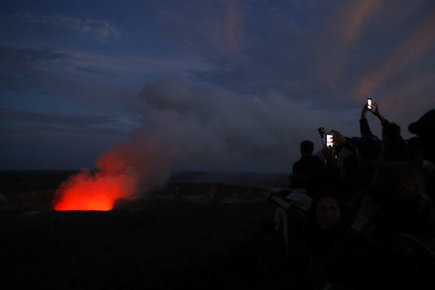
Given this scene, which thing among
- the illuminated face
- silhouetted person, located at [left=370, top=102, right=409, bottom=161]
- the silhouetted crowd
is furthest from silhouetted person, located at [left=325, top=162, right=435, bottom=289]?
silhouetted person, located at [left=370, top=102, right=409, bottom=161]

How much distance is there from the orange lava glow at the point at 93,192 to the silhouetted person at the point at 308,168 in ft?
93.9

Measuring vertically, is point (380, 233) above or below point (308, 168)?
below

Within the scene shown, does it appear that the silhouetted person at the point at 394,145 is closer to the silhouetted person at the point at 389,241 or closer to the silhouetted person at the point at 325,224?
the silhouetted person at the point at 325,224

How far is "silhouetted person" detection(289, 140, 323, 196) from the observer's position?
18.3ft

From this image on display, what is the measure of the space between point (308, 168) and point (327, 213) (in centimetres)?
257

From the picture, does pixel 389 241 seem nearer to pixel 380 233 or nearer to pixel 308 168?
pixel 380 233

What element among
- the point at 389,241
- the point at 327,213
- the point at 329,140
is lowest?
the point at 389,241

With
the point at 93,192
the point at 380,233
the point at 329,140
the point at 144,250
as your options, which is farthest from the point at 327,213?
the point at 93,192

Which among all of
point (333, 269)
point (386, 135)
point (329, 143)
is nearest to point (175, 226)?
point (329, 143)

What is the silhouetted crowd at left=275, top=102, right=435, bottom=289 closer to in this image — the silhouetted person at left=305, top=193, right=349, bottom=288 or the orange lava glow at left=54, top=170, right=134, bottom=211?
the silhouetted person at left=305, top=193, right=349, bottom=288

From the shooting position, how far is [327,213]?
3.51 meters

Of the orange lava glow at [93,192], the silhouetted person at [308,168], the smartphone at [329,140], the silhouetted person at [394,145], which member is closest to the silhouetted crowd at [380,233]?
the silhouetted person at [394,145]

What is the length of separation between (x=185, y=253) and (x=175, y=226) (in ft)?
14.8

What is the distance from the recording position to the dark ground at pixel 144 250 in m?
8.91
